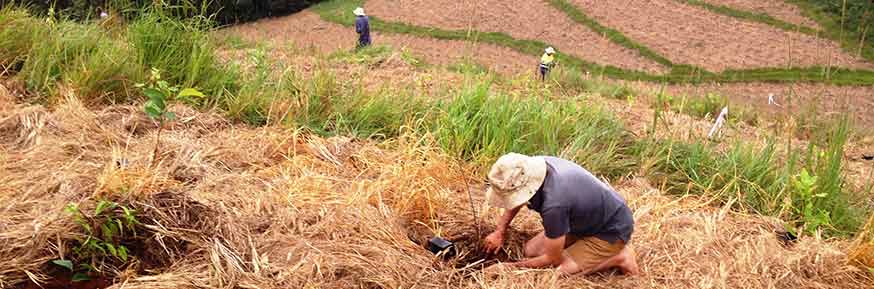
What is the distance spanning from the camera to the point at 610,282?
2.95m

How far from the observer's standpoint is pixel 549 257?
9.45ft

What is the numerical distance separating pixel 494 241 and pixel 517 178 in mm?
384

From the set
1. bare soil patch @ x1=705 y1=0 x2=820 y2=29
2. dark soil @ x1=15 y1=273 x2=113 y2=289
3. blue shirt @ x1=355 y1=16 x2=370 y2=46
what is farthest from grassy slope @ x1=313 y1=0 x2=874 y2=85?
dark soil @ x1=15 y1=273 x2=113 y2=289

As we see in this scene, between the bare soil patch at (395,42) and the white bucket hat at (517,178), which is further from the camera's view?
the bare soil patch at (395,42)

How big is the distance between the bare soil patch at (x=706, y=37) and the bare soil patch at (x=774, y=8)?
76 cm

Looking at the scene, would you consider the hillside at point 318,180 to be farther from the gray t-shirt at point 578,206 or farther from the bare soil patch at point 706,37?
the bare soil patch at point 706,37

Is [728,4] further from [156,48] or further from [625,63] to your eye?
[156,48]

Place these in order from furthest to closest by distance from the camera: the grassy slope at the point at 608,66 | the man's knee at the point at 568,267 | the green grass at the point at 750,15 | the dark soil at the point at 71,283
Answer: the green grass at the point at 750,15, the grassy slope at the point at 608,66, the man's knee at the point at 568,267, the dark soil at the point at 71,283

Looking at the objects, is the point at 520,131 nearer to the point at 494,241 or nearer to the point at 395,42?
the point at 494,241

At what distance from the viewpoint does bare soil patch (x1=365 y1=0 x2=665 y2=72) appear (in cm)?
1900

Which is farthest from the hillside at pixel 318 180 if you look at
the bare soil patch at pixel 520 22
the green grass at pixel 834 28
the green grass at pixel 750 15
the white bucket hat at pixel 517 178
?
the green grass at pixel 750 15

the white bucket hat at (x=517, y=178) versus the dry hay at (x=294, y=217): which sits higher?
the white bucket hat at (x=517, y=178)

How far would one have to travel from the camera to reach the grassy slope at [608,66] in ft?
53.2

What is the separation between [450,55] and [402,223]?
14888 mm
